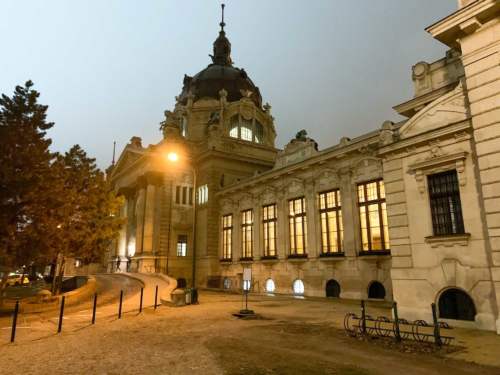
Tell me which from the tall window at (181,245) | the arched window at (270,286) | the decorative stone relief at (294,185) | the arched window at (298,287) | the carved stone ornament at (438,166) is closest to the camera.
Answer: the carved stone ornament at (438,166)

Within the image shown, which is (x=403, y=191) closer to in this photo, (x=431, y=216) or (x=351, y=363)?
(x=431, y=216)

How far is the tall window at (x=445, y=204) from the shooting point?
42.1 feet

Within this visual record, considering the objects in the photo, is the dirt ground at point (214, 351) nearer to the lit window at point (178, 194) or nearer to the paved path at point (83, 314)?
the paved path at point (83, 314)

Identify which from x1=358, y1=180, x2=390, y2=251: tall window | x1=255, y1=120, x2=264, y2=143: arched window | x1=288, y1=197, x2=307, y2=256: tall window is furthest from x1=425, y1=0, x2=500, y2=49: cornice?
x1=255, y1=120, x2=264, y2=143: arched window

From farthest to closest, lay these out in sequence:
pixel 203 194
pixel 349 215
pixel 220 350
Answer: pixel 203 194 < pixel 349 215 < pixel 220 350

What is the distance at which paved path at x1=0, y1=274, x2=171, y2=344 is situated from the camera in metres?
12.1

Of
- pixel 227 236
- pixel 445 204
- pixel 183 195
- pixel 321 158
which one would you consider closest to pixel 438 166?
pixel 445 204

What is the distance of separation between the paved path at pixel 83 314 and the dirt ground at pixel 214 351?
0.69ft

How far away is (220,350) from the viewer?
9109 millimetres

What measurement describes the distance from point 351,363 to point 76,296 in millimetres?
→ 18540

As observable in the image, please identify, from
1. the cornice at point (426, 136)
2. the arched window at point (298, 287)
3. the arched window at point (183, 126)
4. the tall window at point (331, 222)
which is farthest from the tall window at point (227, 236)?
the cornice at point (426, 136)

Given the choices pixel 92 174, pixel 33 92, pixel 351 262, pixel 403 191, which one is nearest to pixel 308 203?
pixel 351 262

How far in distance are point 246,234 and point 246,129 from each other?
19329 mm

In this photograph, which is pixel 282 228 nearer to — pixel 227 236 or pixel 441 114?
pixel 227 236
